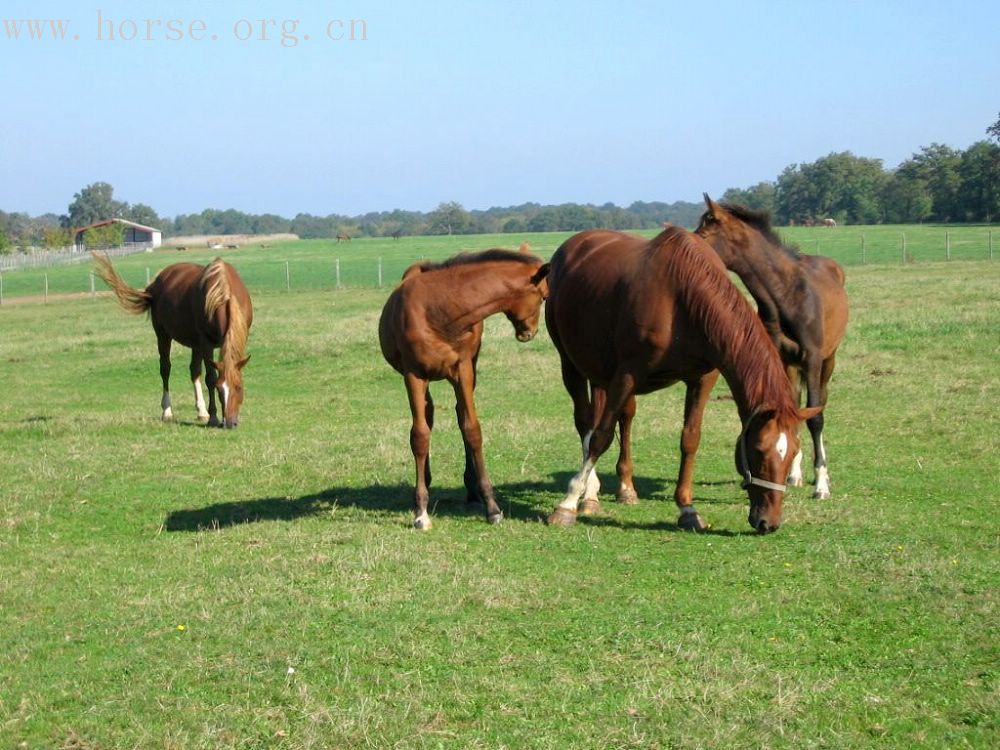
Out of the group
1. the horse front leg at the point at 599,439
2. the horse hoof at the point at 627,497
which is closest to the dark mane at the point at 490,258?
the horse front leg at the point at 599,439

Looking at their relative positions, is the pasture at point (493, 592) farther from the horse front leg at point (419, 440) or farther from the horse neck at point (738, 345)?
the horse neck at point (738, 345)

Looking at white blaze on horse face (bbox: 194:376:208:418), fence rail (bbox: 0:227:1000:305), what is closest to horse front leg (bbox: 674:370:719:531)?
white blaze on horse face (bbox: 194:376:208:418)

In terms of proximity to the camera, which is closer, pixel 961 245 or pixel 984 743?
pixel 984 743

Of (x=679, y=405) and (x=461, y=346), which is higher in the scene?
(x=461, y=346)

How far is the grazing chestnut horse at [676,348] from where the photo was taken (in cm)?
679

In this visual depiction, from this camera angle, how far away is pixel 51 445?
12.3 metres

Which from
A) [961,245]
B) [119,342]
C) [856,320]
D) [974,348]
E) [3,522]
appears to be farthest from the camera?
[961,245]

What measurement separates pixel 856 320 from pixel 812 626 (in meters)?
15.8

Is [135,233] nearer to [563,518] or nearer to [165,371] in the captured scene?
[165,371]

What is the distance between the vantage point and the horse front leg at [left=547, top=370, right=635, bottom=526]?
24.7 ft

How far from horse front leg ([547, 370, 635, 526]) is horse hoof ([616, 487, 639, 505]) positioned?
720 mm

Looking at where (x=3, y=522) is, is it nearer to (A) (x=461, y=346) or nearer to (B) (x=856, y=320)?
(A) (x=461, y=346)

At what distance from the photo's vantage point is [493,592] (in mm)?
6219

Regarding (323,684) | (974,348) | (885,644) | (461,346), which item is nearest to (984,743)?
(885,644)
